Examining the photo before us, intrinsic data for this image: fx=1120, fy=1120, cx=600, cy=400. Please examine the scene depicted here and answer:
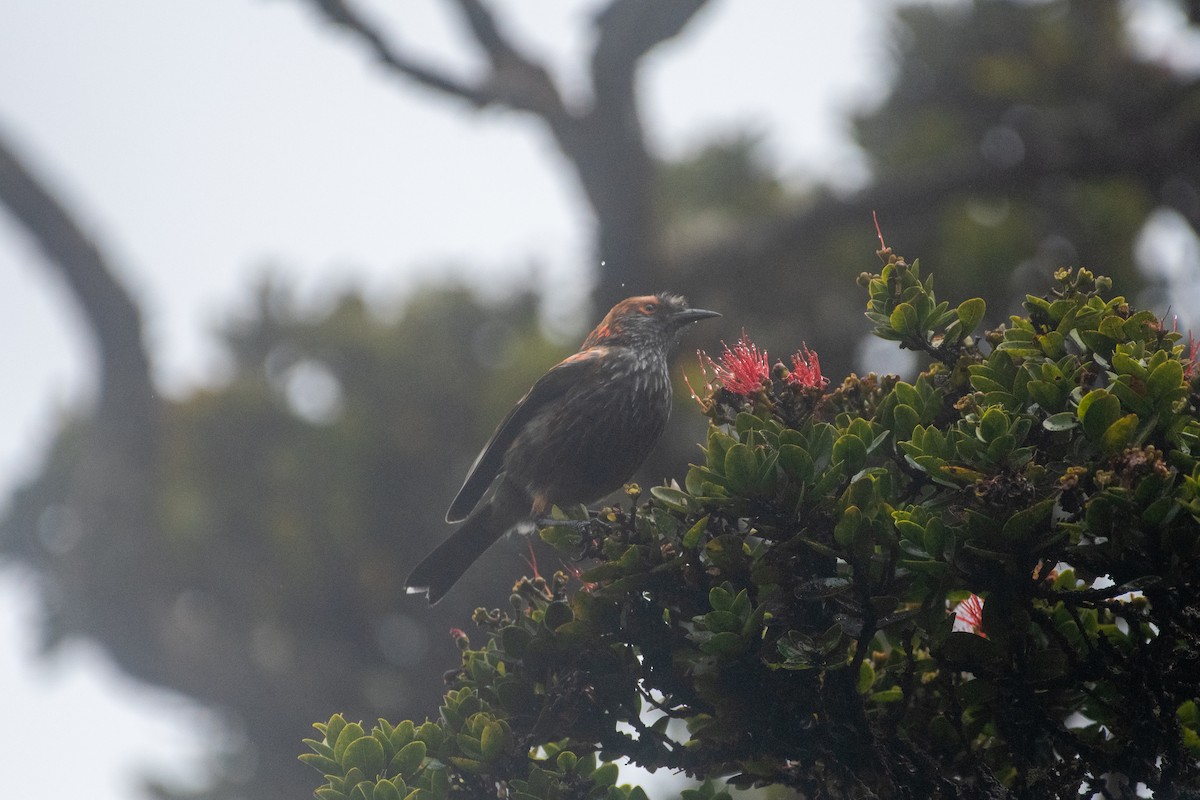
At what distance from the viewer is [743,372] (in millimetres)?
2422

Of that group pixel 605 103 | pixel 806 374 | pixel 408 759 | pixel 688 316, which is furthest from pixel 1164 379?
pixel 605 103

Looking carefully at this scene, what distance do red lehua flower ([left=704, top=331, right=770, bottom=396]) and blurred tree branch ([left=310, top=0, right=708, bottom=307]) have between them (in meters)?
4.04

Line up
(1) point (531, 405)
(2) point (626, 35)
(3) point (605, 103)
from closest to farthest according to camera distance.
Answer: (1) point (531, 405)
(2) point (626, 35)
(3) point (605, 103)

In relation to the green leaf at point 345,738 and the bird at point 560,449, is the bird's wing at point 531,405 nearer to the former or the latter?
the bird at point 560,449

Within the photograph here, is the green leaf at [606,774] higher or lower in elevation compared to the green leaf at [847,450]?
lower

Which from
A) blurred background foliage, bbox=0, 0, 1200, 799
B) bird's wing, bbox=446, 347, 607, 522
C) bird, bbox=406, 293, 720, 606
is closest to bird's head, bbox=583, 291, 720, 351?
bird, bbox=406, 293, 720, 606

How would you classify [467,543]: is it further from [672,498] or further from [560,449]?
[672,498]

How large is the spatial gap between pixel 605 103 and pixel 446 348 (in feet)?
14.5

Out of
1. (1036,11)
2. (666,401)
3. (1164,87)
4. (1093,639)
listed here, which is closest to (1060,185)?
(1164,87)

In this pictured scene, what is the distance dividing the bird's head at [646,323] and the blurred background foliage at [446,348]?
4.08ft

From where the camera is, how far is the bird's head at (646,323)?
452cm

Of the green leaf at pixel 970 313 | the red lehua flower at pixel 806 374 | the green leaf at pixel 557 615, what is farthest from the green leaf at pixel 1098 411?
the green leaf at pixel 557 615

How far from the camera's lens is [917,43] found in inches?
393

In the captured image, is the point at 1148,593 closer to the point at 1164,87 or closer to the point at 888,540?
the point at 888,540
